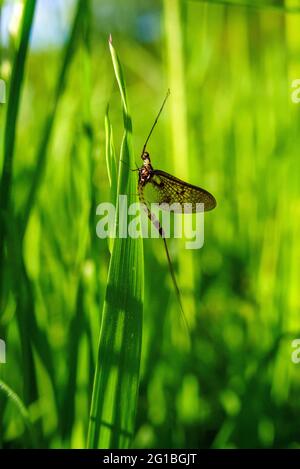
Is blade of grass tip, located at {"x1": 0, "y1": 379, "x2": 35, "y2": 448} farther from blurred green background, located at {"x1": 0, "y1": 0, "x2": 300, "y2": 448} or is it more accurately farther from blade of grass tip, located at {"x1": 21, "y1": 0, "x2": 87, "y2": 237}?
blade of grass tip, located at {"x1": 21, "y1": 0, "x2": 87, "y2": 237}

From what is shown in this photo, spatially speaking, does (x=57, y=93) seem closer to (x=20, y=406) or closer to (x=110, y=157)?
(x=110, y=157)

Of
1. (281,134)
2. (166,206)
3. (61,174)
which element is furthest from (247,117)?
(166,206)

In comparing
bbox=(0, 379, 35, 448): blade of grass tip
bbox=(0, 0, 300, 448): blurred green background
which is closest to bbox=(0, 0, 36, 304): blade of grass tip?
bbox=(0, 0, 300, 448): blurred green background

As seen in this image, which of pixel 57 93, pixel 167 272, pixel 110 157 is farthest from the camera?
pixel 167 272

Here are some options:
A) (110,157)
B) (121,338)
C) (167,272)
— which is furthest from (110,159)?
(167,272)

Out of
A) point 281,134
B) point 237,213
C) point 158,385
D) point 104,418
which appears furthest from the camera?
point 281,134

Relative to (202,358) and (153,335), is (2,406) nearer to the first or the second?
(153,335)

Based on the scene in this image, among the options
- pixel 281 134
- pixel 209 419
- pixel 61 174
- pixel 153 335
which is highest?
pixel 281 134
